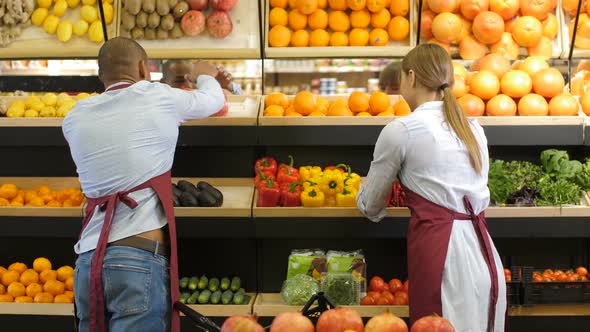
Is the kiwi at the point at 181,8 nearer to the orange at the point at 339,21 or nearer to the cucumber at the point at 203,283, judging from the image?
the orange at the point at 339,21

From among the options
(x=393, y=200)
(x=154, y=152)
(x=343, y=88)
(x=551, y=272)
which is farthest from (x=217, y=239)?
(x=343, y=88)

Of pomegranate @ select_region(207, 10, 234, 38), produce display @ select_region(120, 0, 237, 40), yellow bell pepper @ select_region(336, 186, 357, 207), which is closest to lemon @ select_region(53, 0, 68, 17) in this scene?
produce display @ select_region(120, 0, 237, 40)

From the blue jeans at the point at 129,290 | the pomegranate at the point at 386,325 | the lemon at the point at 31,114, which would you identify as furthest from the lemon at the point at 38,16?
the pomegranate at the point at 386,325

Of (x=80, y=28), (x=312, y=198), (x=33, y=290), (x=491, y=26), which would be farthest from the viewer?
(x=80, y=28)

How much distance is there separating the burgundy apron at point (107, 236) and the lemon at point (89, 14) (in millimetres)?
2018

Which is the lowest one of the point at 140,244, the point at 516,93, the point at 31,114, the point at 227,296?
the point at 227,296

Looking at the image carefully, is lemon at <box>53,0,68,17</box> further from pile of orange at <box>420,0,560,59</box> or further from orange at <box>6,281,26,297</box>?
pile of orange at <box>420,0,560,59</box>

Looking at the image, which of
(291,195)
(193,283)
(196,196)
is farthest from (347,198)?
(193,283)

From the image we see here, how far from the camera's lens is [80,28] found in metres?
4.92

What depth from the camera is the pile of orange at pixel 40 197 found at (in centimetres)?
454

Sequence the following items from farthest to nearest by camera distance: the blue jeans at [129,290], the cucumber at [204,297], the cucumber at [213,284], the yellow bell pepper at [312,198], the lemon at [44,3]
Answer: the lemon at [44,3], the cucumber at [213,284], the cucumber at [204,297], the yellow bell pepper at [312,198], the blue jeans at [129,290]

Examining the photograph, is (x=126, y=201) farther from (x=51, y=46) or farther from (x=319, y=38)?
(x=51, y=46)

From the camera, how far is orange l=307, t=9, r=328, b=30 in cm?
488

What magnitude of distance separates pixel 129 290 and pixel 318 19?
8.47ft
